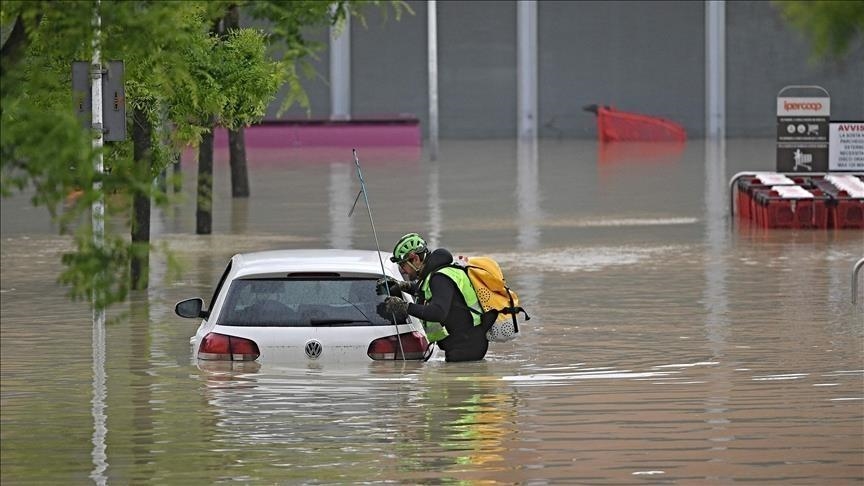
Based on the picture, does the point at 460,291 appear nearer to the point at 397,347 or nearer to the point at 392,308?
the point at 397,347

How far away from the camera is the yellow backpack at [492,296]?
12.8 m

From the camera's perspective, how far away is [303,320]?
475 inches

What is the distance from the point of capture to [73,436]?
10.9 m

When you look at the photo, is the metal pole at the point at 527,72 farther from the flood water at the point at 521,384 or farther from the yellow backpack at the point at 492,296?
the yellow backpack at the point at 492,296

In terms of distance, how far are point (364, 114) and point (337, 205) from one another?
3353cm

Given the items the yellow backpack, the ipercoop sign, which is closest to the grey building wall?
the ipercoop sign

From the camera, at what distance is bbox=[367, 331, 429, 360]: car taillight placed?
12.0m

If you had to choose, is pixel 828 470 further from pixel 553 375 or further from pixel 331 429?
pixel 553 375

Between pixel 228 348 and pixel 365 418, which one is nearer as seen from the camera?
pixel 365 418

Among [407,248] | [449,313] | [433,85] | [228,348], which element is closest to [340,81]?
[433,85]

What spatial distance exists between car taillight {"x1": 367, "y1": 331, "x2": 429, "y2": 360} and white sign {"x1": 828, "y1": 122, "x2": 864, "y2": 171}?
1854 centimetres

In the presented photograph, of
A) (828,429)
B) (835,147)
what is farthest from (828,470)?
(835,147)

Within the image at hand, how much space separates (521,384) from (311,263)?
177cm

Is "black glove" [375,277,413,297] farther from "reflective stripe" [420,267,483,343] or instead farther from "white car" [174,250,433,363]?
"reflective stripe" [420,267,483,343]
